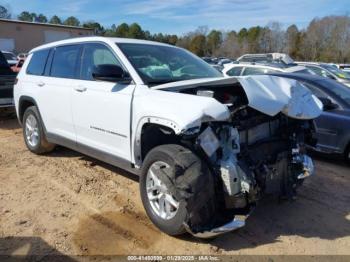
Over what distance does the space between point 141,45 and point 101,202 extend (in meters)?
2.10

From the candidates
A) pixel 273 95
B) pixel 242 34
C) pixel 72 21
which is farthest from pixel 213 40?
pixel 273 95

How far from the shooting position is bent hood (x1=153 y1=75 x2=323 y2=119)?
141 inches

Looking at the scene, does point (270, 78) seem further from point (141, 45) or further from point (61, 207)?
point (61, 207)

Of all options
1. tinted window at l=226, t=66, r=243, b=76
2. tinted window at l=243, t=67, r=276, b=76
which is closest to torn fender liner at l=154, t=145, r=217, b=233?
tinted window at l=243, t=67, r=276, b=76

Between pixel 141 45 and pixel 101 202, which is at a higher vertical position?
pixel 141 45

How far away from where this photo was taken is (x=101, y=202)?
15.0 feet

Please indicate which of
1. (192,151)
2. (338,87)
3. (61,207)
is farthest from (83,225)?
(338,87)

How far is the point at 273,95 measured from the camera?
3744mm

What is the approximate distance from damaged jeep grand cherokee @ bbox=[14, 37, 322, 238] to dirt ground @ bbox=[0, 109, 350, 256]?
313 mm

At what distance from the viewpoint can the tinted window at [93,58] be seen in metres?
4.71

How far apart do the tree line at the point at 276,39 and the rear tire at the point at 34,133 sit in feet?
127

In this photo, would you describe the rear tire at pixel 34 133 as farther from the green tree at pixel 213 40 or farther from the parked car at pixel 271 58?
the green tree at pixel 213 40

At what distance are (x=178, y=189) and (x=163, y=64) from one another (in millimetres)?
1941

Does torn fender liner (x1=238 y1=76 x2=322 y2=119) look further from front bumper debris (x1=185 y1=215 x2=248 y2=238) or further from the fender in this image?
front bumper debris (x1=185 y1=215 x2=248 y2=238)
